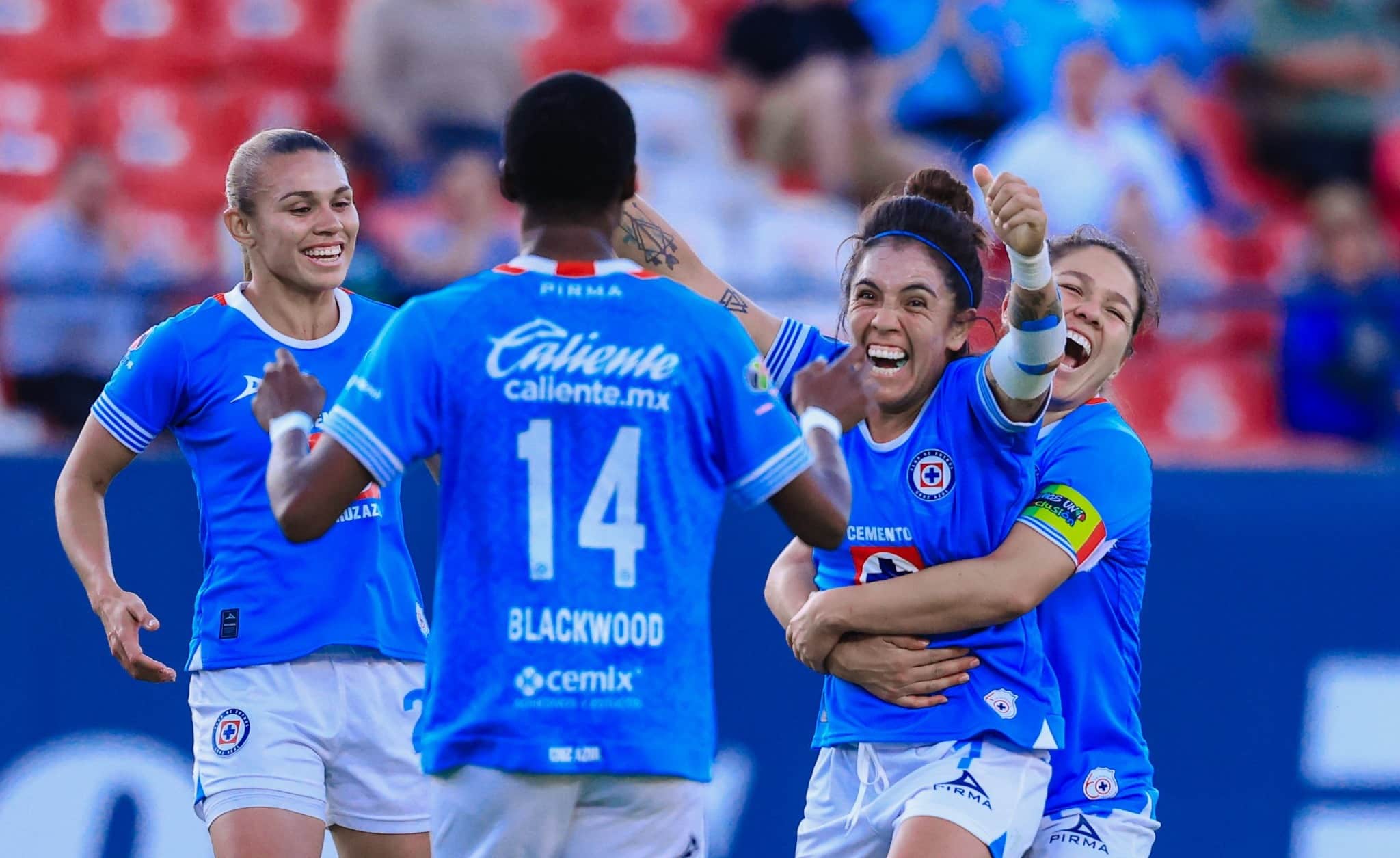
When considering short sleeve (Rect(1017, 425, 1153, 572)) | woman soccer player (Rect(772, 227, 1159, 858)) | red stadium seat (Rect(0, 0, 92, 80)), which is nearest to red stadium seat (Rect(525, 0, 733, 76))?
red stadium seat (Rect(0, 0, 92, 80))

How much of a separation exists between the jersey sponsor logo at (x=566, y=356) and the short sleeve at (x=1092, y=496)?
1.25m

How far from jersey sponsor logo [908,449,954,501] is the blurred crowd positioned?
376cm

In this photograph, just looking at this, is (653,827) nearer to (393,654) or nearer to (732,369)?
(732,369)

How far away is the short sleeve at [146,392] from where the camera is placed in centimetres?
446

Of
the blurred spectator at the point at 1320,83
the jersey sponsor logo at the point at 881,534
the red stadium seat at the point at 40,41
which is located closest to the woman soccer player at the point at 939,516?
the jersey sponsor logo at the point at 881,534

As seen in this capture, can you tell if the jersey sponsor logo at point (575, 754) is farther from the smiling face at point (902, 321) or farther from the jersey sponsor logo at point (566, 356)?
the smiling face at point (902, 321)

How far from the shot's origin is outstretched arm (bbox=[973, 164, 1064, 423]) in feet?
12.1

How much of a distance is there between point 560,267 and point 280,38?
7.20 meters

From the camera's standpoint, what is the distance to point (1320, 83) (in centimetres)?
1022

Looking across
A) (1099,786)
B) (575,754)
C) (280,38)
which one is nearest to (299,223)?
(575,754)

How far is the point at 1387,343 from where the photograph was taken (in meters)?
7.40

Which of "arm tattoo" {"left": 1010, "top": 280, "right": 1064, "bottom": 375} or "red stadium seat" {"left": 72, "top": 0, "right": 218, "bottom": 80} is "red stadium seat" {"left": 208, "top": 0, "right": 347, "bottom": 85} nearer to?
"red stadium seat" {"left": 72, "top": 0, "right": 218, "bottom": 80}

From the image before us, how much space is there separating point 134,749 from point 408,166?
12.2 ft

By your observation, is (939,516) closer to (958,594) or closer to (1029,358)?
(958,594)
